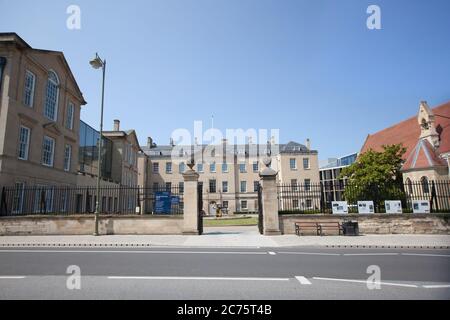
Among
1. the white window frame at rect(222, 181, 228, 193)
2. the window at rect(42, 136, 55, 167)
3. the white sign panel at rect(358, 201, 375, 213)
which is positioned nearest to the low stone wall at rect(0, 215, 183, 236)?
the window at rect(42, 136, 55, 167)

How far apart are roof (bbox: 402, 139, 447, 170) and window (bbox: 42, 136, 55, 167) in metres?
35.1

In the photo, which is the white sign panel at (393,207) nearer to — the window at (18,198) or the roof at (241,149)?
the window at (18,198)

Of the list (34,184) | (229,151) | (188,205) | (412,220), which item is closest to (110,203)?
(34,184)

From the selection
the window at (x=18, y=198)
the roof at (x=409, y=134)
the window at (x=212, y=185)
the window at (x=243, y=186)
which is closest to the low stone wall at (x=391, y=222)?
the window at (x=18, y=198)

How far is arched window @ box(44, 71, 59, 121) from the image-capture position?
23695 millimetres

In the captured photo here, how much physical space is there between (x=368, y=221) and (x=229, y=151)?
1685 inches

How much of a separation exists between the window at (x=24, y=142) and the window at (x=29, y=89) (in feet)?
6.25

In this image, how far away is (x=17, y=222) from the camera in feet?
53.2

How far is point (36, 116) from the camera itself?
2162cm

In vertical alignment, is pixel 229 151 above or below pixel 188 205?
above

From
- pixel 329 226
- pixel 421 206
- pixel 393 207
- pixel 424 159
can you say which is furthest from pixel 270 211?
pixel 424 159

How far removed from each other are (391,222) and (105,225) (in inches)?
649

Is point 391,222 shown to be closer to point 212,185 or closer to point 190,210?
point 190,210
